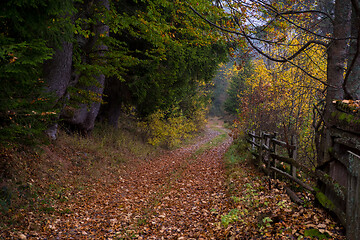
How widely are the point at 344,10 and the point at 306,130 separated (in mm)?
5827

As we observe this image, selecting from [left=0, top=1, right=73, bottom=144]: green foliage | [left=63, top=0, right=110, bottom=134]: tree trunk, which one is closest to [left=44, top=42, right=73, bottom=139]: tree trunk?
[left=63, top=0, right=110, bottom=134]: tree trunk

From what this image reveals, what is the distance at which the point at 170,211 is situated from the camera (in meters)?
6.25

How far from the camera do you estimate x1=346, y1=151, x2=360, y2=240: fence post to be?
2.94m

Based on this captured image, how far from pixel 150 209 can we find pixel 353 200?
15.7 feet

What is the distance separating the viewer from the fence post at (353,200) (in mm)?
2936

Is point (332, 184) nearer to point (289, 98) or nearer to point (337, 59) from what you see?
point (337, 59)

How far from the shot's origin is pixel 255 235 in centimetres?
419

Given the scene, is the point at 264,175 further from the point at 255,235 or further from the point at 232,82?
the point at 232,82

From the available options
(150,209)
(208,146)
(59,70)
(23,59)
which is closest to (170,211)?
(150,209)

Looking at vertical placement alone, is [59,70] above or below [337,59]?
below

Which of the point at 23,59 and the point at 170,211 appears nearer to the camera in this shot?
the point at 23,59

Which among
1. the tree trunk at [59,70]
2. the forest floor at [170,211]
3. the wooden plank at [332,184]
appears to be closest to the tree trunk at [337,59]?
the wooden plank at [332,184]

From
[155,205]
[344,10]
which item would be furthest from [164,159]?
[344,10]

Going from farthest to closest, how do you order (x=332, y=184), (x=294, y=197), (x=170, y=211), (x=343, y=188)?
(x=170, y=211) < (x=294, y=197) < (x=332, y=184) < (x=343, y=188)
